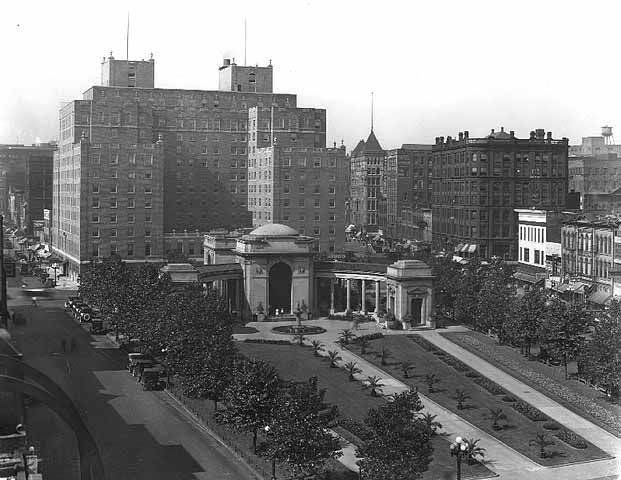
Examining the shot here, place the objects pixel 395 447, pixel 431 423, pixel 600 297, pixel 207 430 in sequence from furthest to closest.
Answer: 1. pixel 600 297
2. pixel 207 430
3. pixel 431 423
4. pixel 395 447

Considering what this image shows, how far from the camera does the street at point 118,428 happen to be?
41.9 meters

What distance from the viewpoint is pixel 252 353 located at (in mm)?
73375

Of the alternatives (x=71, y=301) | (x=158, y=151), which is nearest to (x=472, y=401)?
(x=71, y=301)

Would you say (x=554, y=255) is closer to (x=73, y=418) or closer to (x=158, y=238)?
(x=158, y=238)

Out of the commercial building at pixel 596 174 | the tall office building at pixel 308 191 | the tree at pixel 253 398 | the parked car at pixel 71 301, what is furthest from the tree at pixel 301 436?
the commercial building at pixel 596 174

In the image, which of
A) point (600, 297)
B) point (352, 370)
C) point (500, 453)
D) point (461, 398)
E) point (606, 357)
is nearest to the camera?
point (500, 453)

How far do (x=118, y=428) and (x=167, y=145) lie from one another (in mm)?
92975

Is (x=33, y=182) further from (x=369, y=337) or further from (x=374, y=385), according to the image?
(x=374, y=385)

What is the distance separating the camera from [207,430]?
161 ft

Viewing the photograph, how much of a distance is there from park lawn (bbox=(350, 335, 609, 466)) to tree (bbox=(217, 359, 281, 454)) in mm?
13896

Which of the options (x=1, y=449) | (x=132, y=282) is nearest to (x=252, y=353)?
(x=132, y=282)

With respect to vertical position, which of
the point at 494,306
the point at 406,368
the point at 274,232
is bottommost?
the point at 406,368

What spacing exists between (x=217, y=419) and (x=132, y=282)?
33141 millimetres

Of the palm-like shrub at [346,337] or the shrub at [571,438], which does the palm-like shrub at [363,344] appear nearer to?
the palm-like shrub at [346,337]
